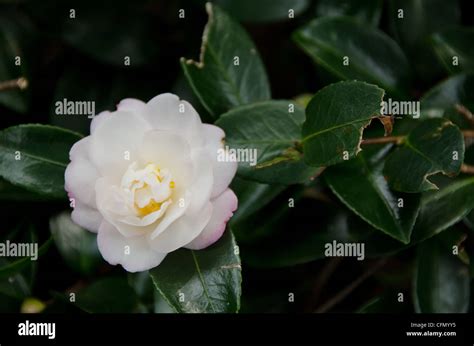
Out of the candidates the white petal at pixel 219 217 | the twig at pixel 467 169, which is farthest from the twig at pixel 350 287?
the white petal at pixel 219 217

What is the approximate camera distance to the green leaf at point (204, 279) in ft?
2.59

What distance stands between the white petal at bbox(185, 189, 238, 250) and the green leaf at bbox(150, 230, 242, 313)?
0.03 m

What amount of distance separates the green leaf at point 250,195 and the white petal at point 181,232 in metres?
0.15

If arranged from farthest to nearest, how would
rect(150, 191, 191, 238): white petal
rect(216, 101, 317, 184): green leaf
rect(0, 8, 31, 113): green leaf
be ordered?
rect(0, 8, 31, 113): green leaf, rect(216, 101, 317, 184): green leaf, rect(150, 191, 191, 238): white petal

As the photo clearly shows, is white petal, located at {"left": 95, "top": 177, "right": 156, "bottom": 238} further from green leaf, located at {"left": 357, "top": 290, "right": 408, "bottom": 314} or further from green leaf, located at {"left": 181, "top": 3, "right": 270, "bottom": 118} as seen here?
green leaf, located at {"left": 357, "top": 290, "right": 408, "bottom": 314}

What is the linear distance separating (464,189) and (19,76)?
26.8 inches

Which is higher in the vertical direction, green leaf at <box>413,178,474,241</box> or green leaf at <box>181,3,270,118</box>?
green leaf at <box>181,3,270,118</box>

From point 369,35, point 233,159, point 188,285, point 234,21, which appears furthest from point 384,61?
point 188,285

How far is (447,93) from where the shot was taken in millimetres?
979

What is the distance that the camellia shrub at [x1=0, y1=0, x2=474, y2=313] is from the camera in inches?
31.0

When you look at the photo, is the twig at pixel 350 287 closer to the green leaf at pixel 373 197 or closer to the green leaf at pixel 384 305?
the green leaf at pixel 384 305

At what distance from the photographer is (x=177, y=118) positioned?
2.62 ft

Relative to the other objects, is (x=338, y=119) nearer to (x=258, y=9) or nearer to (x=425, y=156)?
(x=425, y=156)

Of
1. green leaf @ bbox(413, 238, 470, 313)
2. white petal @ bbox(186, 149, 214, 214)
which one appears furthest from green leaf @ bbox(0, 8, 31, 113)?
green leaf @ bbox(413, 238, 470, 313)
